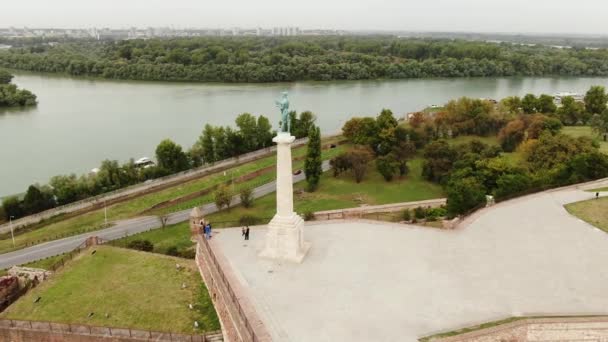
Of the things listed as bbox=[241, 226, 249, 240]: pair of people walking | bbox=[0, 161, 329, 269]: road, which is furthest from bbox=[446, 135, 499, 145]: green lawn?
bbox=[241, 226, 249, 240]: pair of people walking

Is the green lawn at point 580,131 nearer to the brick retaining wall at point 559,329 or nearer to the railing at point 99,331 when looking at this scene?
the brick retaining wall at point 559,329

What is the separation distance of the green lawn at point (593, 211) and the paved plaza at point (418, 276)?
557 millimetres

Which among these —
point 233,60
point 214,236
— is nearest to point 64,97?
point 233,60

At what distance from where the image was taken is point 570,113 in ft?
139

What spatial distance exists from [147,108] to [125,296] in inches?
1872

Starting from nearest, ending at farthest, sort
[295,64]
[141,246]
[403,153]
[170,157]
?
[141,246] → [403,153] → [170,157] → [295,64]

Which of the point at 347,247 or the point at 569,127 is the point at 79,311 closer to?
the point at 347,247

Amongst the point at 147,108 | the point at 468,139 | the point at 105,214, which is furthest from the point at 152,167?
the point at 147,108

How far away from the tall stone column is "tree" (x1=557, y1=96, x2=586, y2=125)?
35372 millimetres

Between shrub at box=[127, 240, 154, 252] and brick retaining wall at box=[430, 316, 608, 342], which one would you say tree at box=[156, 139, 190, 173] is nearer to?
shrub at box=[127, 240, 154, 252]

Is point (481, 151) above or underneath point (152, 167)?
above

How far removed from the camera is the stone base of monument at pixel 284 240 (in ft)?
48.5

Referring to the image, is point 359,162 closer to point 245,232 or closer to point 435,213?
point 435,213

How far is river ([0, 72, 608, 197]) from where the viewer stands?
41656mm
